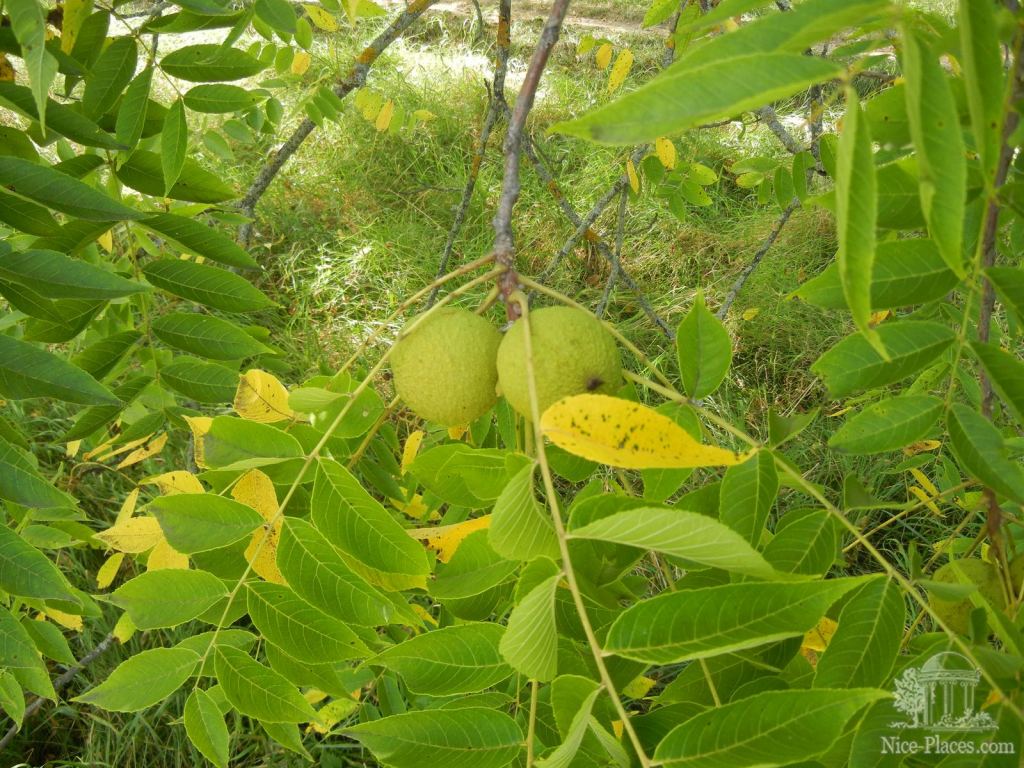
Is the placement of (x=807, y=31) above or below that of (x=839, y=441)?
above

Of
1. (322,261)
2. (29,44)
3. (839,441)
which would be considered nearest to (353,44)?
(322,261)

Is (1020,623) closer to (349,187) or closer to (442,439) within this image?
(442,439)

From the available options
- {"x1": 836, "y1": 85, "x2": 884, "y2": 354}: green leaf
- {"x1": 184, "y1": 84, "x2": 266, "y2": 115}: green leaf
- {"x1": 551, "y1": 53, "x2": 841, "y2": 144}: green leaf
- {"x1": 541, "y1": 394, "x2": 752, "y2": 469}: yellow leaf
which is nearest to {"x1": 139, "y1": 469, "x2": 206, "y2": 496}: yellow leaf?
{"x1": 541, "y1": 394, "x2": 752, "y2": 469}: yellow leaf

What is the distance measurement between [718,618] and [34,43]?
1.13 meters

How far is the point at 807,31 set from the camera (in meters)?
0.62

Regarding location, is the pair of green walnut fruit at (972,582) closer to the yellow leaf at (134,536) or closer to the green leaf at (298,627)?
the green leaf at (298,627)

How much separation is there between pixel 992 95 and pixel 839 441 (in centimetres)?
55

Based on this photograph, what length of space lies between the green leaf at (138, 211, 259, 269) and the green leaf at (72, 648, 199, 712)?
32.2 inches

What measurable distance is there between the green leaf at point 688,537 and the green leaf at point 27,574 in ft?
2.75

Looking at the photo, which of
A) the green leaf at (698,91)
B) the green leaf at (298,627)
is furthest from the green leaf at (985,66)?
the green leaf at (298,627)

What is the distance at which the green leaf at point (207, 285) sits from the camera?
1.60 m

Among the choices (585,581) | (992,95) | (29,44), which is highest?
(29,44)

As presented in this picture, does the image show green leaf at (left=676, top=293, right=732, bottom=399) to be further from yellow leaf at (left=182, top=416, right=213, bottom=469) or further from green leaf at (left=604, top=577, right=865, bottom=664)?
yellow leaf at (left=182, top=416, right=213, bottom=469)

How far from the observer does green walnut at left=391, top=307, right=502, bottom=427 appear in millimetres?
1139
